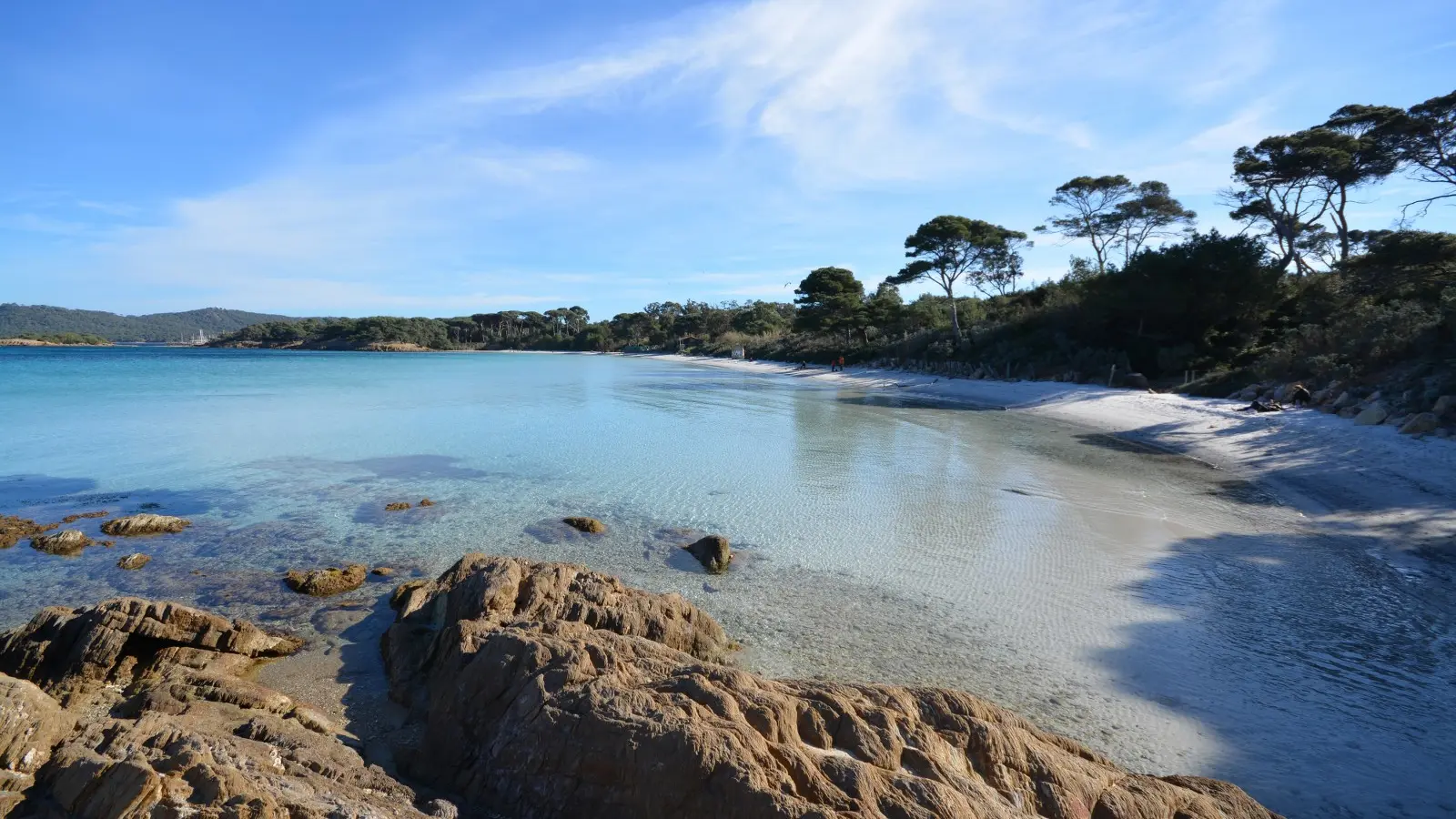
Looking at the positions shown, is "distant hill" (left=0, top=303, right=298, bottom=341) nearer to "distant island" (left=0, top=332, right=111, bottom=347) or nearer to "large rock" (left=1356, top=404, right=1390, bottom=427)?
"distant island" (left=0, top=332, right=111, bottom=347)

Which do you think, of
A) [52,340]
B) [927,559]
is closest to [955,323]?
[927,559]

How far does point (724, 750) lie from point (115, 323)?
20540cm

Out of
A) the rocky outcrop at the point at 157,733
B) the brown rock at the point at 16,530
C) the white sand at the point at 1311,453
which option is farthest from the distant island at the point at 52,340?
the white sand at the point at 1311,453

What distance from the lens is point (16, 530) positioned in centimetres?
841

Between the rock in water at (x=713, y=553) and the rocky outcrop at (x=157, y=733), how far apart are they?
4.17 meters

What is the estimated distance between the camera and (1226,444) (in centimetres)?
1511

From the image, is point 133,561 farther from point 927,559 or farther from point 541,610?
point 927,559

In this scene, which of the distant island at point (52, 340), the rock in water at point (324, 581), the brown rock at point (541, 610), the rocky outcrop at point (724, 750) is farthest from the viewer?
the distant island at point (52, 340)

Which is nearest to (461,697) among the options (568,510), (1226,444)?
(568,510)

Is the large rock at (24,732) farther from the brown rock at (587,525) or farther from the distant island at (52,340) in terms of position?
the distant island at (52,340)

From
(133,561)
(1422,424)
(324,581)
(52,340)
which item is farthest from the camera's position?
(52,340)

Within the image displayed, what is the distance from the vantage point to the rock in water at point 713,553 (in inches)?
303

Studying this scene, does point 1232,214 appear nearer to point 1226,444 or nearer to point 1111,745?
point 1226,444

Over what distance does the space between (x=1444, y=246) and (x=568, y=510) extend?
24.6 meters
